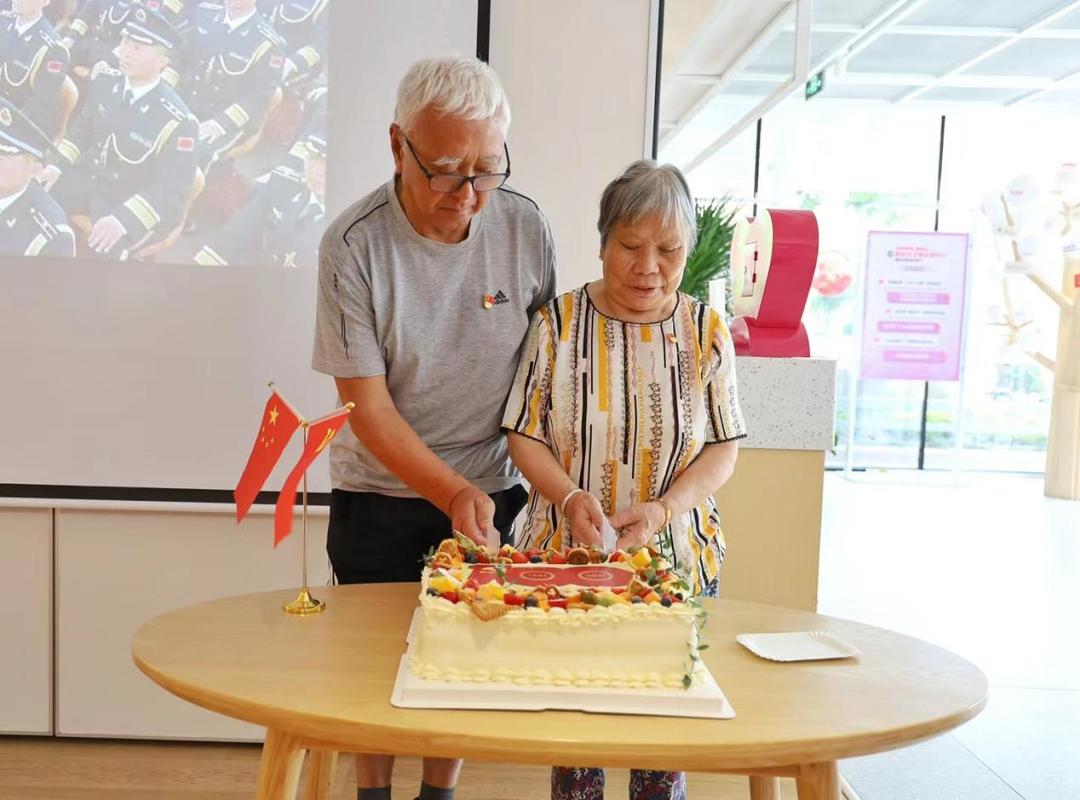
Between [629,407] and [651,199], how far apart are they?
0.36 metres

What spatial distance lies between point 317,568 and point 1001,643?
9.73 feet

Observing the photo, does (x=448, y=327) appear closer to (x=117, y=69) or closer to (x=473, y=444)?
(x=473, y=444)

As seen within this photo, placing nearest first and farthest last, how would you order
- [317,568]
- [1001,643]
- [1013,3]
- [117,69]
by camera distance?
1. [117,69]
2. [317,568]
3. [1001,643]
4. [1013,3]

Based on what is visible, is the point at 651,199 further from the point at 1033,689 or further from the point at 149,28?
the point at 1033,689

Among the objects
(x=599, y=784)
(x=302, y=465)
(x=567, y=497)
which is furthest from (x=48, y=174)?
(x=599, y=784)

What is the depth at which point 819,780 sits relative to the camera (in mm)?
1284

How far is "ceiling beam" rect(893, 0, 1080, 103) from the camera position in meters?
6.35

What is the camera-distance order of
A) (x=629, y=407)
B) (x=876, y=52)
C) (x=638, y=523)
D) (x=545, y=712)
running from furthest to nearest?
(x=876, y=52), (x=629, y=407), (x=638, y=523), (x=545, y=712)

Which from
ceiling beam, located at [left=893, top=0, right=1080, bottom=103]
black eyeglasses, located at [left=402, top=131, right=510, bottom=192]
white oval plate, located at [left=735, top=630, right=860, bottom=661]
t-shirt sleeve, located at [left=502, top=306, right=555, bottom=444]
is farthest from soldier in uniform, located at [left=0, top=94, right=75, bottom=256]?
ceiling beam, located at [left=893, top=0, right=1080, bottom=103]

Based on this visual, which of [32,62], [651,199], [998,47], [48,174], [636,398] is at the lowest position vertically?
[636,398]

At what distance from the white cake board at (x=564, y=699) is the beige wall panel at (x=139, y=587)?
1.70 meters

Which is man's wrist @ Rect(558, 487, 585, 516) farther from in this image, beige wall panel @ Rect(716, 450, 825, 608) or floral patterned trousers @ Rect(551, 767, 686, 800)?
beige wall panel @ Rect(716, 450, 825, 608)

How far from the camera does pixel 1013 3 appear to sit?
247 inches

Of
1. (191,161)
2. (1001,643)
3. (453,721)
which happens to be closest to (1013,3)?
(1001,643)
